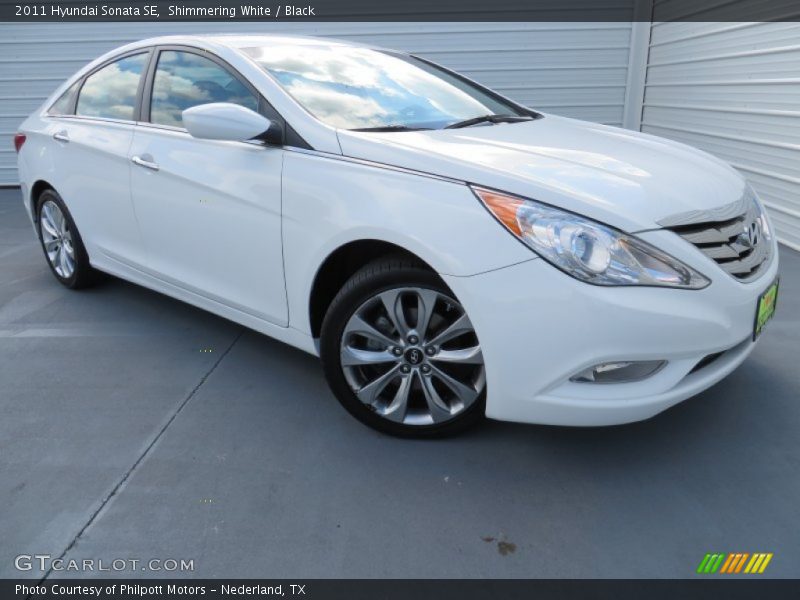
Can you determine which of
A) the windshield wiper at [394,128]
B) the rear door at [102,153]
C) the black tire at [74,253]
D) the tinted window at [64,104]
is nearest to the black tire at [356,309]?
the windshield wiper at [394,128]

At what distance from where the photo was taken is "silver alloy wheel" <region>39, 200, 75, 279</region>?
3902 millimetres

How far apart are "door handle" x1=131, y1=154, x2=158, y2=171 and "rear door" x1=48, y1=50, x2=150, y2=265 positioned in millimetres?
82

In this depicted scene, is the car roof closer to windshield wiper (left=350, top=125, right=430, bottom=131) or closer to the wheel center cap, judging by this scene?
windshield wiper (left=350, top=125, right=430, bottom=131)

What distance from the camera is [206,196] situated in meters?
2.69

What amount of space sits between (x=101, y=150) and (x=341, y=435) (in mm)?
2036

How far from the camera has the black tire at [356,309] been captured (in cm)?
217

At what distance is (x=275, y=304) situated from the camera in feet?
8.52

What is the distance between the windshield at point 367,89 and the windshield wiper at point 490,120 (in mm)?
34

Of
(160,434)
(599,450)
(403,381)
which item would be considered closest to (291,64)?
(403,381)
